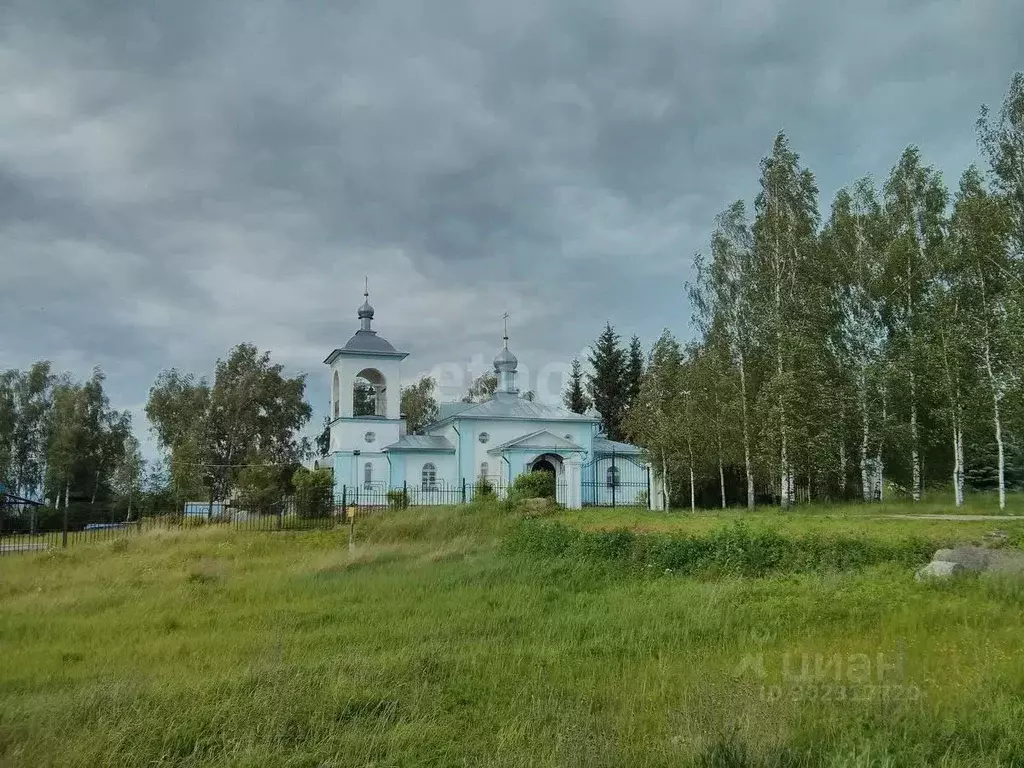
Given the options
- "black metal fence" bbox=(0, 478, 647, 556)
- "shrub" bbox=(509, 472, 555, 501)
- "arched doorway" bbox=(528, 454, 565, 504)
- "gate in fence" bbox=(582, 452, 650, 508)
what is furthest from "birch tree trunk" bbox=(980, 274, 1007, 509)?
"arched doorway" bbox=(528, 454, 565, 504)

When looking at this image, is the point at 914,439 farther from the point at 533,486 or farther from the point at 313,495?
the point at 313,495

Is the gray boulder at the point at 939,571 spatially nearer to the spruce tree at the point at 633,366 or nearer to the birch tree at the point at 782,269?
the birch tree at the point at 782,269

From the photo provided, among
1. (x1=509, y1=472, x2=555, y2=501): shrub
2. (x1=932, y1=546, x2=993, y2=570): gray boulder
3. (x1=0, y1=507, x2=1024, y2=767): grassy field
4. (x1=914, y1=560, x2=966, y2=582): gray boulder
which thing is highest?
(x1=509, y1=472, x2=555, y2=501): shrub

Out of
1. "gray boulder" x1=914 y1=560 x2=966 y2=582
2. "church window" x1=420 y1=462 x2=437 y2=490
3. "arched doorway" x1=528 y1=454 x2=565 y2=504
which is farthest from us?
"church window" x1=420 y1=462 x2=437 y2=490

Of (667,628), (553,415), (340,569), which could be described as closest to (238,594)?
(340,569)

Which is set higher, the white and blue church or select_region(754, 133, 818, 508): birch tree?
select_region(754, 133, 818, 508): birch tree

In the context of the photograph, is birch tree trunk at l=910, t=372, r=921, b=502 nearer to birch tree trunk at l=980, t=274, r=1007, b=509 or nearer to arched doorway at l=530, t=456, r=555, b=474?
birch tree trunk at l=980, t=274, r=1007, b=509

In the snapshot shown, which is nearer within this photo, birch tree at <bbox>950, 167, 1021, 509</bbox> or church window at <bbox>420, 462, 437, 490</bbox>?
birch tree at <bbox>950, 167, 1021, 509</bbox>

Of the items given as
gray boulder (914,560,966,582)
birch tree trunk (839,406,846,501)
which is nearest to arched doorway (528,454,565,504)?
birch tree trunk (839,406,846,501)

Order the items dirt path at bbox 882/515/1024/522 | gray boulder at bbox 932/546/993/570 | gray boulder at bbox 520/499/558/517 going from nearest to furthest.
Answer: gray boulder at bbox 932/546/993/570, dirt path at bbox 882/515/1024/522, gray boulder at bbox 520/499/558/517

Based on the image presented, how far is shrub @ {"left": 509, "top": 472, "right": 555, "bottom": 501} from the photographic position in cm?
2481

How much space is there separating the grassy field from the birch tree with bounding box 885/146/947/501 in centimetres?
1515

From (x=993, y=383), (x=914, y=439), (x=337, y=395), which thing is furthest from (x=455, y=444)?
(x=993, y=383)

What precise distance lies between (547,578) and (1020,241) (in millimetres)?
18097
